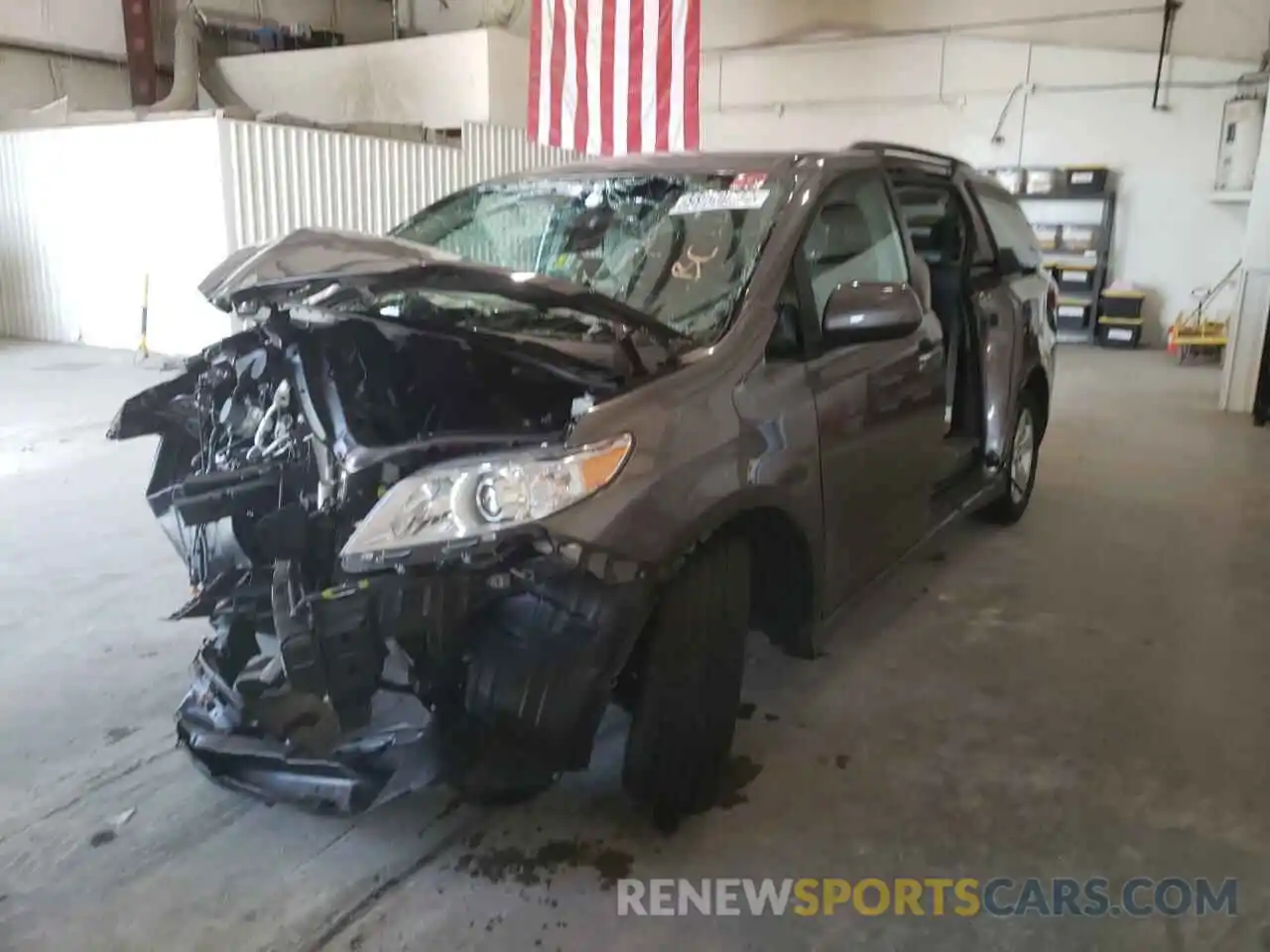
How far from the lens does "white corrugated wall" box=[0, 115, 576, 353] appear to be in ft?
28.7

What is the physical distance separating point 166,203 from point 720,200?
27.0 feet

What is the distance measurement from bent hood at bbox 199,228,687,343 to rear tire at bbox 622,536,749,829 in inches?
20.5

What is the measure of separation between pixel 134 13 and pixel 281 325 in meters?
12.4

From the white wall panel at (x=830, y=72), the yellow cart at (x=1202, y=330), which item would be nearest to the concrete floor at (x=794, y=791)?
the yellow cart at (x=1202, y=330)

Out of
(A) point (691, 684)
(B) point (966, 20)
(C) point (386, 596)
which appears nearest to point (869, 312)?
(A) point (691, 684)

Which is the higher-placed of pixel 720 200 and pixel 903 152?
pixel 903 152

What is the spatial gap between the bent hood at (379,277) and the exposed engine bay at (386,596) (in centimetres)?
10

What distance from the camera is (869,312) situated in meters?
2.29

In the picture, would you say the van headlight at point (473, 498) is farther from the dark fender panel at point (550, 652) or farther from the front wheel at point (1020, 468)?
the front wheel at point (1020, 468)

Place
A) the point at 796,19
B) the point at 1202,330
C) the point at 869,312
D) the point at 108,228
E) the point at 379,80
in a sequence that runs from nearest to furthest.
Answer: the point at 869,312 < the point at 108,228 < the point at 1202,330 < the point at 379,80 < the point at 796,19

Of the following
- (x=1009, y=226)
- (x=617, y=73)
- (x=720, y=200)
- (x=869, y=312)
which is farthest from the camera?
(x=617, y=73)

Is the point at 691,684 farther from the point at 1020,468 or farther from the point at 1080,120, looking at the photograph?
the point at 1080,120

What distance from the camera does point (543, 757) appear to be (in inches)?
72.6

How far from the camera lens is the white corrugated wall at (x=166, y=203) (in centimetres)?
874
